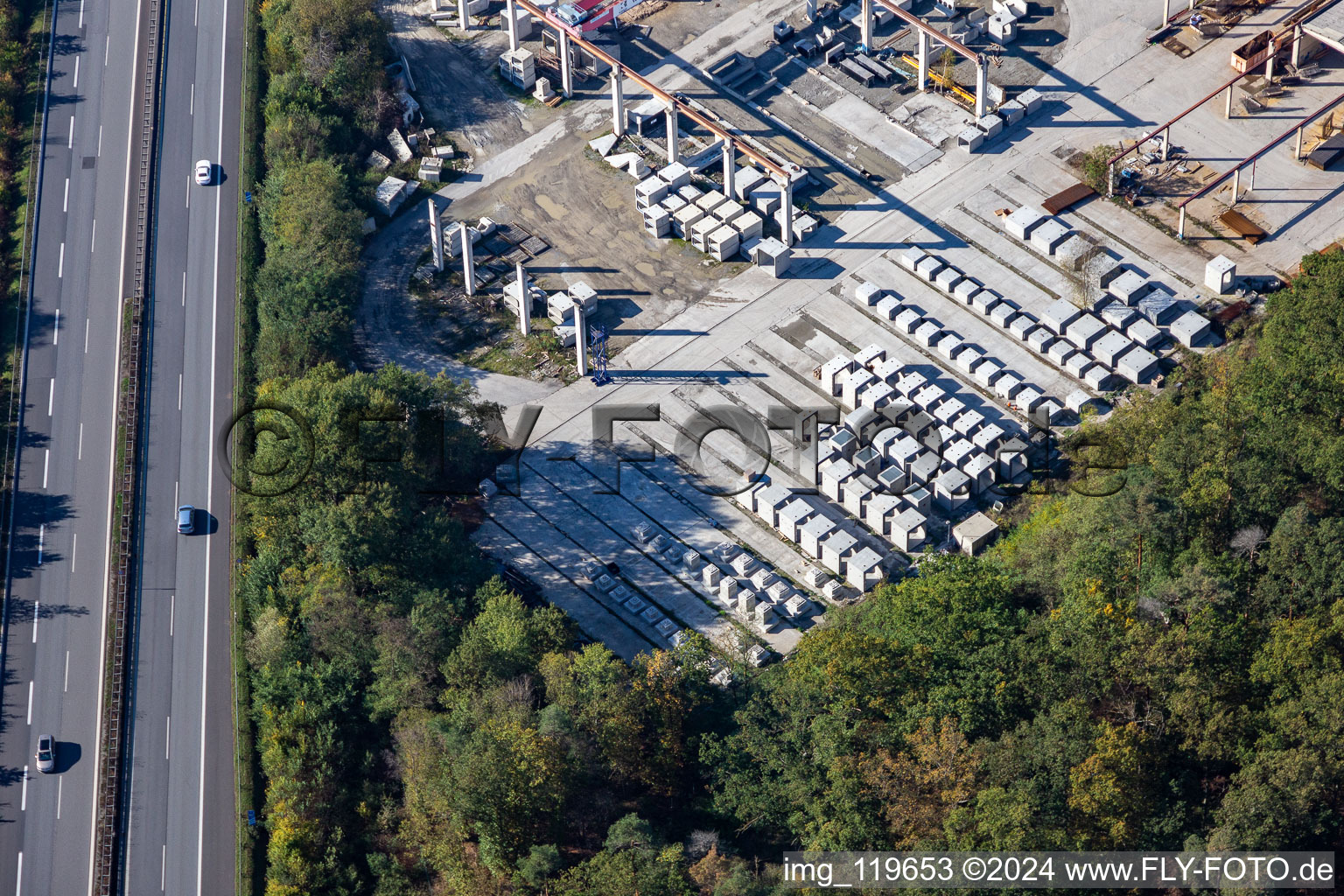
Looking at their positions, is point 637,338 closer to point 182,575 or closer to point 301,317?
point 301,317

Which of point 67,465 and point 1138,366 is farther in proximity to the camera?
point 67,465

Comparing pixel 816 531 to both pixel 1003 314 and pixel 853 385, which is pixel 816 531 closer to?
pixel 853 385

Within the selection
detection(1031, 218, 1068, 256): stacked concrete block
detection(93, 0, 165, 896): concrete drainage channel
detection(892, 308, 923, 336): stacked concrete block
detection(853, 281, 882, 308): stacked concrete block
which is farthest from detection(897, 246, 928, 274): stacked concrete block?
detection(93, 0, 165, 896): concrete drainage channel

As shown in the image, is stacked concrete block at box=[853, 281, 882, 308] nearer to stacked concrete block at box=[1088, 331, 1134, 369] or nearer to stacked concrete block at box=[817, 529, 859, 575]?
stacked concrete block at box=[1088, 331, 1134, 369]

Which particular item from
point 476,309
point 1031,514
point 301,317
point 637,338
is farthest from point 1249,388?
point 301,317

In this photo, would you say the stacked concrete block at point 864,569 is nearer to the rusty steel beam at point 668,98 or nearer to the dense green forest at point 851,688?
the dense green forest at point 851,688

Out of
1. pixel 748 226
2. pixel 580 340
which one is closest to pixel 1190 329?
pixel 748 226
